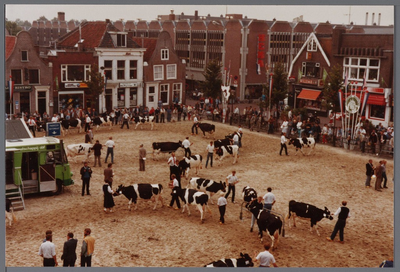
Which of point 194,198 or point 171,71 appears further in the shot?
point 171,71

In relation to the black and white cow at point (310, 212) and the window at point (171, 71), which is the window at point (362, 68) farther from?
the black and white cow at point (310, 212)

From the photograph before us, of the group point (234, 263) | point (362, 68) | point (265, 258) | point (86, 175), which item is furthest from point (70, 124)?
point (362, 68)

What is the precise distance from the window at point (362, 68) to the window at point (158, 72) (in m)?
19.1

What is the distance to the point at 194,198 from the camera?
18719 millimetres

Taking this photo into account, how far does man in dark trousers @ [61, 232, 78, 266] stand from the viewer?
13.7 m

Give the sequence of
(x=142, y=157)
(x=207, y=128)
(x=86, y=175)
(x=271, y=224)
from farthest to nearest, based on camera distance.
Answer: (x=207, y=128)
(x=142, y=157)
(x=86, y=175)
(x=271, y=224)

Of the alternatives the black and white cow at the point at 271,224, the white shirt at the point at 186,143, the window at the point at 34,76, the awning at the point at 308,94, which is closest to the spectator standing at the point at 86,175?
the white shirt at the point at 186,143

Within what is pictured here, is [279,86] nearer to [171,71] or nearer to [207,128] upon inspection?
[207,128]

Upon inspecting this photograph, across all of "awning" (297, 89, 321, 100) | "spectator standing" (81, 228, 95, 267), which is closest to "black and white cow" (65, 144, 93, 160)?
"spectator standing" (81, 228, 95, 267)

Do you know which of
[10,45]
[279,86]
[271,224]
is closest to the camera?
[271,224]

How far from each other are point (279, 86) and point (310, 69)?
7085mm

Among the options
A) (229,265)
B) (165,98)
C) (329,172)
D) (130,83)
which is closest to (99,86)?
(130,83)

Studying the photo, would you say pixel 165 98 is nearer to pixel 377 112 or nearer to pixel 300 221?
pixel 377 112

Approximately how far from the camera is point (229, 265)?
13.4 meters
